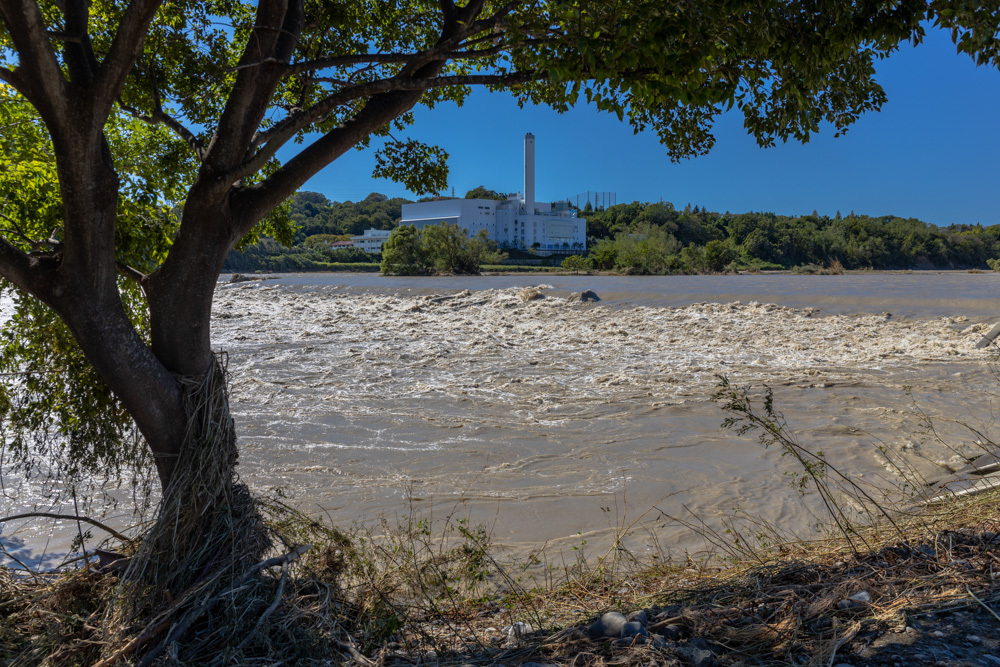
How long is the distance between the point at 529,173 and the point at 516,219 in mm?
9711

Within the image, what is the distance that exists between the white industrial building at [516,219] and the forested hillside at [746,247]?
33.9ft

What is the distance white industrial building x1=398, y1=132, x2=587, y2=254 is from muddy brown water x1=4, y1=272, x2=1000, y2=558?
291 ft

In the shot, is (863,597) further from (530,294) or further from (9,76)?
(530,294)

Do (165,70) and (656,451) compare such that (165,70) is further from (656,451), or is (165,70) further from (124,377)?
(656,451)

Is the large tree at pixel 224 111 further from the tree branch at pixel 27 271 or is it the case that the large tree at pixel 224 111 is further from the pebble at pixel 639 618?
the pebble at pixel 639 618

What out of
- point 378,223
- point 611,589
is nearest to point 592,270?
point 611,589

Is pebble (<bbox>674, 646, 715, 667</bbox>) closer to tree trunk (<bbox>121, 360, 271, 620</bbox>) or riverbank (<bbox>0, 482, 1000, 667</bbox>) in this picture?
riverbank (<bbox>0, 482, 1000, 667</bbox>)

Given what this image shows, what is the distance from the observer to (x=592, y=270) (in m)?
54.0

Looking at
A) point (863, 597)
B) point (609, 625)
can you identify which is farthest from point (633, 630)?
point (863, 597)

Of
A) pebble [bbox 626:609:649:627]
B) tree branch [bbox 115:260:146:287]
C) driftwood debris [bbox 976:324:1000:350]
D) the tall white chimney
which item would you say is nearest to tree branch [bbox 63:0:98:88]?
tree branch [bbox 115:260:146:287]

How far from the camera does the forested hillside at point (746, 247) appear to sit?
5331cm

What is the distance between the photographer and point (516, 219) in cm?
11081

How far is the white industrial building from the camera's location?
107562 millimetres

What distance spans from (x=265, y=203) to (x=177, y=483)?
5.08 feet
